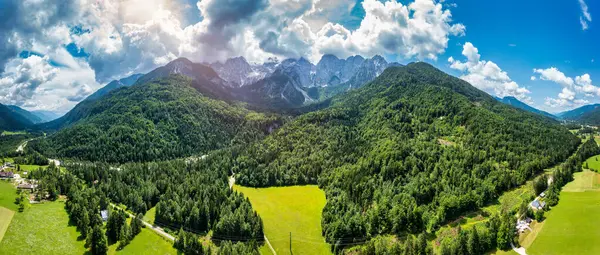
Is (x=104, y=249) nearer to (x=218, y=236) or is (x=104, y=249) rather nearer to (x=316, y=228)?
(x=218, y=236)

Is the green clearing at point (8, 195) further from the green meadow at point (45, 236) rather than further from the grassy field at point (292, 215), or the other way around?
the grassy field at point (292, 215)

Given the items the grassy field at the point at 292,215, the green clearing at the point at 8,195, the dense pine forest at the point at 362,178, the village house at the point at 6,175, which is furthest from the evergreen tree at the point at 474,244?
the village house at the point at 6,175

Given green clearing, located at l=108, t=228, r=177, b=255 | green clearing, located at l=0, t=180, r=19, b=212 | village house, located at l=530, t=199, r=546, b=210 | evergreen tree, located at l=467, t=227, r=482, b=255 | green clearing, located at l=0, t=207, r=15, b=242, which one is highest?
green clearing, located at l=0, t=180, r=19, b=212

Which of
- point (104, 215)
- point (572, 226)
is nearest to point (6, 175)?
point (104, 215)

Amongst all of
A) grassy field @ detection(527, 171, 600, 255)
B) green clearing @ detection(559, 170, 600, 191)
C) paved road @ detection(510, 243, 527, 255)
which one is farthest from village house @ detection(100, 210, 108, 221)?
green clearing @ detection(559, 170, 600, 191)

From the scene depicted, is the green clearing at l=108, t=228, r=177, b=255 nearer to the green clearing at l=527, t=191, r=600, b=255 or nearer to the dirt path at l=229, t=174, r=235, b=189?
the dirt path at l=229, t=174, r=235, b=189

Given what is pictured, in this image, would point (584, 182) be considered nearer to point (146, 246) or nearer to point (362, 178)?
point (362, 178)
